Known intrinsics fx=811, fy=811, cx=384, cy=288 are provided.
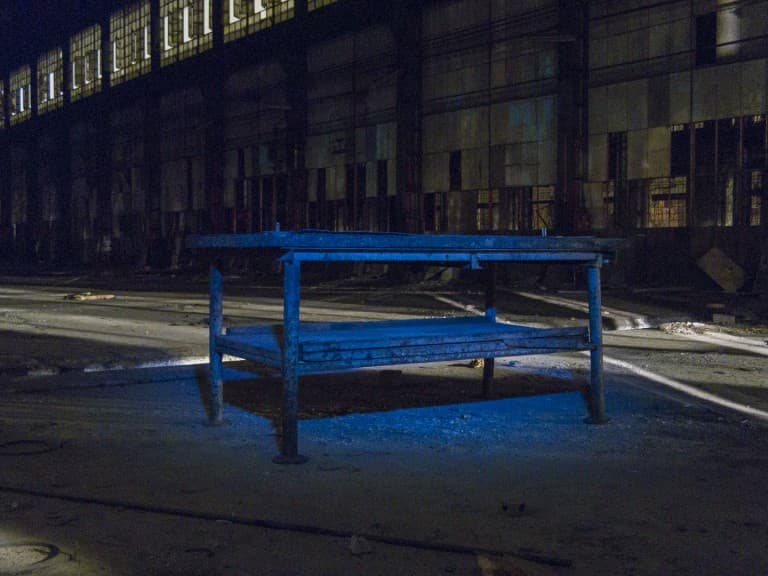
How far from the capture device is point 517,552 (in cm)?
300

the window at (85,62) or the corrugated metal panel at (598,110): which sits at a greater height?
the window at (85,62)

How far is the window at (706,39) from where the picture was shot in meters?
17.8

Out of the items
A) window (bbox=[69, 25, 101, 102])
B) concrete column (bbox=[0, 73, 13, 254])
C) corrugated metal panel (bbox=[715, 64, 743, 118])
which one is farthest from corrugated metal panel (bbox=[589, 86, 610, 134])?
concrete column (bbox=[0, 73, 13, 254])

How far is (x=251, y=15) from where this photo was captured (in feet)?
97.2

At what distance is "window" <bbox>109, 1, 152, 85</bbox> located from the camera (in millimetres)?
35656

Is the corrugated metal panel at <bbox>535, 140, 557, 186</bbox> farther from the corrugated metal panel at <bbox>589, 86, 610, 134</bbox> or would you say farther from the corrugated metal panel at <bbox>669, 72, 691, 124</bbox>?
the corrugated metal panel at <bbox>669, 72, 691, 124</bbox>

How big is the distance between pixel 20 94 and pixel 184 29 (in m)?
20.8

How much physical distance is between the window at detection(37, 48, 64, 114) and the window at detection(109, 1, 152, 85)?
628 cm

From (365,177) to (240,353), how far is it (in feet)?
69.9

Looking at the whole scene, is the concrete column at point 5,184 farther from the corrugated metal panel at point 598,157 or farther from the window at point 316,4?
the corrugated metal panel at point 598,157

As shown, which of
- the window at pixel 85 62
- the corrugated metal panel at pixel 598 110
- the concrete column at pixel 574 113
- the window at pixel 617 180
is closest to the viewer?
the window at pixel 617 180

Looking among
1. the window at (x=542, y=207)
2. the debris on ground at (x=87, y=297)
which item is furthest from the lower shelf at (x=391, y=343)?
the window at (x=542, y=207)

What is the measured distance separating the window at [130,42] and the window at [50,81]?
6277mm

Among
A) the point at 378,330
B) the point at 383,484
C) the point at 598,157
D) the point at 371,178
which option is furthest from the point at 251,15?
the point at 383,484
